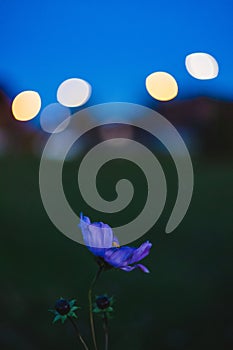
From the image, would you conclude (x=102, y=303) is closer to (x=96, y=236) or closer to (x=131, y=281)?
(x=96, y=236)

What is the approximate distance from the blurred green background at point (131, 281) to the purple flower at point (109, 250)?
2.76ft

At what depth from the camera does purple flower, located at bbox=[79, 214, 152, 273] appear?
475mm

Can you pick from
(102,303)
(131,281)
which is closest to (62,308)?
(102,303)

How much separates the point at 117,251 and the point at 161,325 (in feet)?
3.20

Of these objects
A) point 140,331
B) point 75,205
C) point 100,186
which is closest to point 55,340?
point 140,331

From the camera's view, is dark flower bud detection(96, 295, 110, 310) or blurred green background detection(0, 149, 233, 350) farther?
blurred green background detection(0, 149, 233, 350)

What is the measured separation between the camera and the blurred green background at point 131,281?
4.24 ft

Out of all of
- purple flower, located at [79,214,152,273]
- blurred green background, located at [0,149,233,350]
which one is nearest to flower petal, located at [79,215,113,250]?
purple flower, located at [79,214,152,273]

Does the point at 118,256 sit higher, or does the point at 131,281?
the point at 118,256

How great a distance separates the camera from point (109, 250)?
1.57ft

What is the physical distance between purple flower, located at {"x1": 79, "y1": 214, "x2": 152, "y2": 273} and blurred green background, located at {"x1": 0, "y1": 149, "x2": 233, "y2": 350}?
0.84 m

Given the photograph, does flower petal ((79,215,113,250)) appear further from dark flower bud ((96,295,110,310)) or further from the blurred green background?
the blurred green background

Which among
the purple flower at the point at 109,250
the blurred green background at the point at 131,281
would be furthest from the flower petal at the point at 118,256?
the blurred green background at the point at 131,281

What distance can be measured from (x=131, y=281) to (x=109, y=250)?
1248 mm
